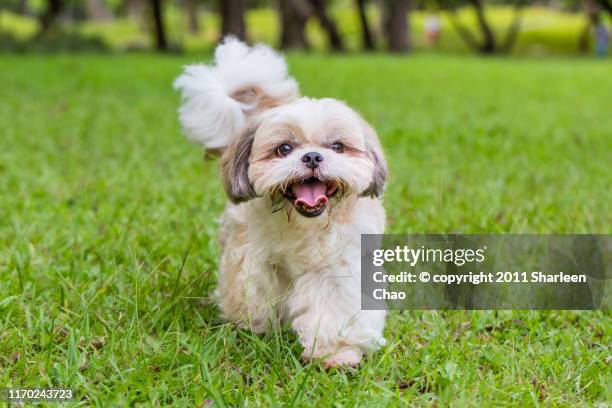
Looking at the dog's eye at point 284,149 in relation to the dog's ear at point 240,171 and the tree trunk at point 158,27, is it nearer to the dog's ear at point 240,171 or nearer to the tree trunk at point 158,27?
the dog's ear at point 240,171

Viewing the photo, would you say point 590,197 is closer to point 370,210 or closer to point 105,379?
point 370,210

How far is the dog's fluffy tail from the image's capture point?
3.38 meters

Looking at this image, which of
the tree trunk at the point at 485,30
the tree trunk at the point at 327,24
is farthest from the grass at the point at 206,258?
the tree trunk at the point at 485,30

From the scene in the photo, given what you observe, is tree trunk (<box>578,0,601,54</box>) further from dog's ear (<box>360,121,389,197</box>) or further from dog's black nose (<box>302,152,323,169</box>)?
dog's black nose (<box>302,152,323,169</box>)

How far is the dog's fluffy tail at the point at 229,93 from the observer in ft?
11.1

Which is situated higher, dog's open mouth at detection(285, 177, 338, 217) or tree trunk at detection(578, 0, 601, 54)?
dog's open mouth at detection(285, 177, 338, 217)

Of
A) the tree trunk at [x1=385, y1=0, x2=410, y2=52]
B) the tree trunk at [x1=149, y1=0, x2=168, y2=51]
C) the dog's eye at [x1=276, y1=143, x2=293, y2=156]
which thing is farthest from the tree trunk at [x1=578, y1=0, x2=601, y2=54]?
the dog's eye at [x1=276, y1=143, x2=293, y2=156]

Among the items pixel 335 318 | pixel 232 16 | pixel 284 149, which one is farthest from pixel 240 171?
pixel 232 16

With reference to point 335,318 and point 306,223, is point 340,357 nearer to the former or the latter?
point 335,318

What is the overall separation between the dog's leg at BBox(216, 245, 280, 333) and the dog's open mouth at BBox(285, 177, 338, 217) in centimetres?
40

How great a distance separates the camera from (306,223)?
2814mm

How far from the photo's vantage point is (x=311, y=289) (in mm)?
2867

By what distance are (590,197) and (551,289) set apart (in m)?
1.93

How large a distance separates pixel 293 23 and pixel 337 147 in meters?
20.3
